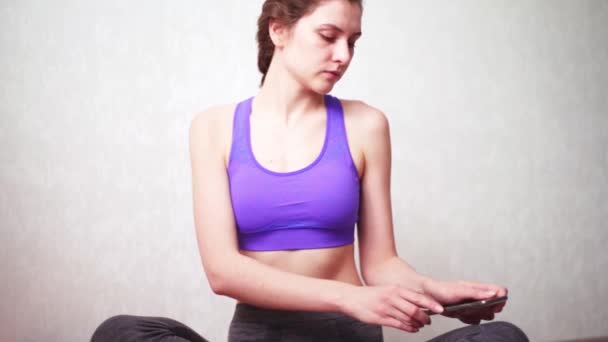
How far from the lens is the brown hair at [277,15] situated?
1.29 meters

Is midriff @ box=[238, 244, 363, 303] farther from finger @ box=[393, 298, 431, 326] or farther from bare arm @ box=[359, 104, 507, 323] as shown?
finger @ box=[393, 298, 431, 326]

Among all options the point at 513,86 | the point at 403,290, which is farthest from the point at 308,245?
the point at 513,86

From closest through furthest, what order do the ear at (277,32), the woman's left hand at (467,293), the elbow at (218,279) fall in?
1. the woman's left hand at (467,293)
2. the elbow at (218,279)
3. the ear at (277,32)

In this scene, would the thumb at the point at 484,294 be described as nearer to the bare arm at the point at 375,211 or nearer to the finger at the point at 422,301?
the finger at the point at 422,301

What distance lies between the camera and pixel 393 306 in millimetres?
1024

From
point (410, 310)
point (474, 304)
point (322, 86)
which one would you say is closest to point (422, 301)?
point (410, 310)

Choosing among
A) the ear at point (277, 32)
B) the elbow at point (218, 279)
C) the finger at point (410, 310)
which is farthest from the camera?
the ear at point (277, 32)

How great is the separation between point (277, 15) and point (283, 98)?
6.7 inches

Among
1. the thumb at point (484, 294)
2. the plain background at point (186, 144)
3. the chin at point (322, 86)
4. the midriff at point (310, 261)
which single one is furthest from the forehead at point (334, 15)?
the plain background at point (186, 144)

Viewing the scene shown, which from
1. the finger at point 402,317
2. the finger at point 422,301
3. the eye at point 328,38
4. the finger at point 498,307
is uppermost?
the eye at point 328,38

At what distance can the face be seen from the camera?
1264 mm

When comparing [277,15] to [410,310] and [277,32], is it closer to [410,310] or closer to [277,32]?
[277,32]

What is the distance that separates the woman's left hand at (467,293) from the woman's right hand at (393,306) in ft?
0.37

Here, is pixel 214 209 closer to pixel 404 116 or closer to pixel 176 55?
pixel 176 55
